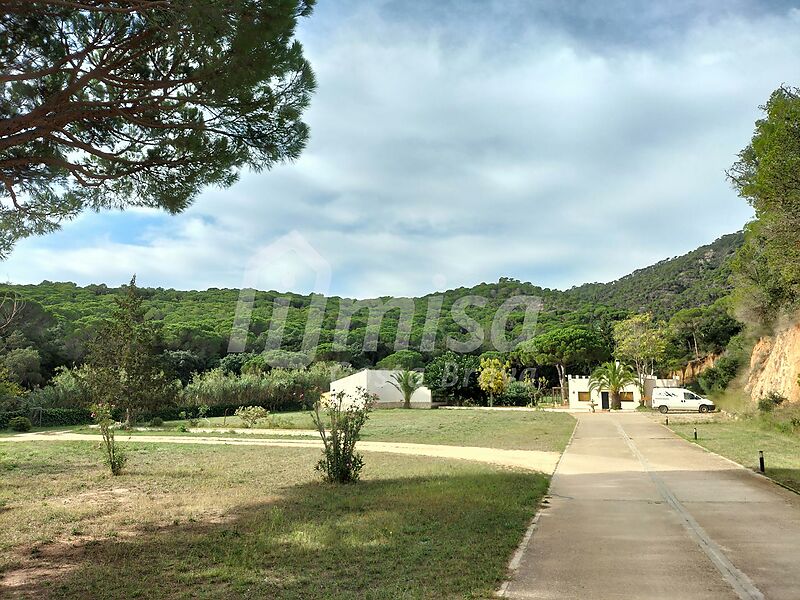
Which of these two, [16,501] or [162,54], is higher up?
[162,54]

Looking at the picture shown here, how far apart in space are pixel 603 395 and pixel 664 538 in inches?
1664

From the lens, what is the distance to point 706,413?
34.7 m

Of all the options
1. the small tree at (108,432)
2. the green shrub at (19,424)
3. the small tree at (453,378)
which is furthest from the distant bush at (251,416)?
the small tree at (453,378)

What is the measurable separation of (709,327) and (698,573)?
5294cm

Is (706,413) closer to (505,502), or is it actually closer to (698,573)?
(505,502)

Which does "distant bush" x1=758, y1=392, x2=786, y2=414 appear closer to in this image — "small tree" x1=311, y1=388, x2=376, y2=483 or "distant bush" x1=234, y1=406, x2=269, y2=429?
"small tree" x1=311, y1=388, x2=376, y2=483

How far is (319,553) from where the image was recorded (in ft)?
19.1

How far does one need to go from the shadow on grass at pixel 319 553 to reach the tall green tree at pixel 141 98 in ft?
14.6

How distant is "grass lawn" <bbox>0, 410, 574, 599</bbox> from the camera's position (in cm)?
491

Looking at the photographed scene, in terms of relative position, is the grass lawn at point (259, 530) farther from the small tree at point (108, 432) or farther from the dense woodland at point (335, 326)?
the dense woodland at point (335, 326)

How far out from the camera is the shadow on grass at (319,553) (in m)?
4.76

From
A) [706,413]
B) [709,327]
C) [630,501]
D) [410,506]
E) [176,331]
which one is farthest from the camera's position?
[709,327]

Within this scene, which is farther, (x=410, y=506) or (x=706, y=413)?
(x=706, y=413)

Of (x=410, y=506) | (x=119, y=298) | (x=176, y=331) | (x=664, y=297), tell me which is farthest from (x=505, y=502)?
(x=664, y=297)
